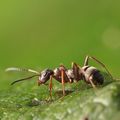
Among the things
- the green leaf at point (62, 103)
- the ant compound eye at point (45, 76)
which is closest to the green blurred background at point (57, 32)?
the ant compound eye at point (45, 76)

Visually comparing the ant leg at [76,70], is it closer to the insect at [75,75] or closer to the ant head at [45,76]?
the insect at [75,75]

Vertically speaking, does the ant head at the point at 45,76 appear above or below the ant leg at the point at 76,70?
above

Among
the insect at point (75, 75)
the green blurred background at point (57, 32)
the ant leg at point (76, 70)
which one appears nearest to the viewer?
the insect at point (75, 75)

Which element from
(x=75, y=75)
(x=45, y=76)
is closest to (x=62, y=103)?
(x=75, y=75)

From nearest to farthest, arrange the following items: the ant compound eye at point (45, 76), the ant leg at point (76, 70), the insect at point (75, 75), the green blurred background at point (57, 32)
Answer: the insect at point (75, 75) < the ant leg at point (76, 70) < the ant compound eye at point (45, 76) < the green blurred background at point (57, 32)

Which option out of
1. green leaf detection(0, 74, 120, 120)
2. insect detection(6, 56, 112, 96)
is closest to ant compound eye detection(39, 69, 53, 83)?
insect detection(6, 56, 112, 96)

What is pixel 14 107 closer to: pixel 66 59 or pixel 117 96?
pixel 117 96

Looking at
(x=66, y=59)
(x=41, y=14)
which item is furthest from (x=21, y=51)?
(x=41, y=14)

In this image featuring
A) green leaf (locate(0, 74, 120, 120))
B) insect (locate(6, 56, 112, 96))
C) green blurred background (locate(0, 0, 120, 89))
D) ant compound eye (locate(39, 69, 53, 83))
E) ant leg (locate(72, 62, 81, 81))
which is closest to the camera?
green leaf (locate(0, 74, 120, 120))

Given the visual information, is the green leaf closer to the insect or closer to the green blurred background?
the insect
